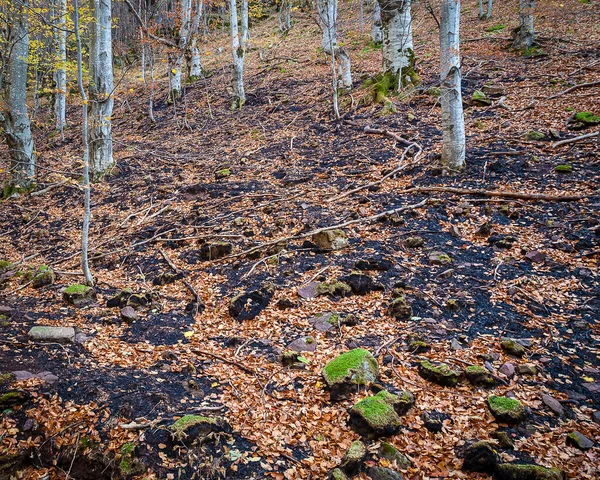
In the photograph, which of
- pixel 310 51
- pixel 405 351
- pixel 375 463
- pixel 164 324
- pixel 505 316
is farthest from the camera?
pixel 310 51

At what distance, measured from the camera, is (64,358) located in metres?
3.59

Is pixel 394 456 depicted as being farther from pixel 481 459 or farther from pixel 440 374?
pixel 440 374

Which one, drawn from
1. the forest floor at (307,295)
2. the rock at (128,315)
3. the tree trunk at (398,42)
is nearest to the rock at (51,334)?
the forest floor at (307,295)

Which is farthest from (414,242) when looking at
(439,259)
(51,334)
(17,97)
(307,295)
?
(17,97)

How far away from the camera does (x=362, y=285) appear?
4.74m

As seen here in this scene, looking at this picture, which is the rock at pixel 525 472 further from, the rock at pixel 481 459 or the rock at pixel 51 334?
the rock at pixel 51 334

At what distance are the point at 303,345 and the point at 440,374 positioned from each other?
1.42 m

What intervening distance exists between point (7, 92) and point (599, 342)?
14109 mm

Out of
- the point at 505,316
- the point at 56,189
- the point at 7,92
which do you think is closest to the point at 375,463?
the point at 505,316

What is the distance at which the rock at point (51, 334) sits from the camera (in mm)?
3873

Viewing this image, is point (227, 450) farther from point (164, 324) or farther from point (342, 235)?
point (342, 235)

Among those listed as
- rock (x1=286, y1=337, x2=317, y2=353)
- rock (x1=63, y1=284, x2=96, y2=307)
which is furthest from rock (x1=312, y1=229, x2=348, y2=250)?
rock (x1=63, y1=284, x2=96, y2=307)

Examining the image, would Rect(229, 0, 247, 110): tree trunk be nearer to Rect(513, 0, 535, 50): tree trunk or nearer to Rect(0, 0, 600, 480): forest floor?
Rect(0, 0, 600, 480): forest floor

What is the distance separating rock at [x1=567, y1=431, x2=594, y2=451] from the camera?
254 cm
